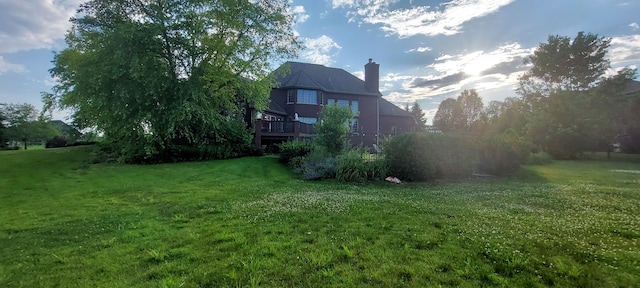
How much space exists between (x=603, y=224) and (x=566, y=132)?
76.6 feet

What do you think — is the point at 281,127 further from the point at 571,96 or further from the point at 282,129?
the point at 571,96

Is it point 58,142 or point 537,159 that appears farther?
point 58,142

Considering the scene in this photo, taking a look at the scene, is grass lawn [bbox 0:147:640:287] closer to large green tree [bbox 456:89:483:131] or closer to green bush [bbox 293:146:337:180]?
green bush [bbox 293:146:337:180]

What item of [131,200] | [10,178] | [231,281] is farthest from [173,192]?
[10,178]

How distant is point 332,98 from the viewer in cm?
3011

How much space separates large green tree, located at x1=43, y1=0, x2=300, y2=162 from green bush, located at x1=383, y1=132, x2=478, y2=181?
9.82 metres

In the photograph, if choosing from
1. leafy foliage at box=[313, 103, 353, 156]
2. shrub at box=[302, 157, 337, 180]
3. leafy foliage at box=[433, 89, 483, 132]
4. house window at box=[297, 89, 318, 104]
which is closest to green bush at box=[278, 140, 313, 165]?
leafy foliage at box=[313, 103, 353, 156]

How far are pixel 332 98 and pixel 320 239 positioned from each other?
87.6ft

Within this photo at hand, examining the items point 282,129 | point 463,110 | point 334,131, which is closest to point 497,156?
point 334,131

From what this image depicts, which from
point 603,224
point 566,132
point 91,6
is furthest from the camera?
point 566,132

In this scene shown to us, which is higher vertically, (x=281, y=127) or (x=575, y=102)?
(x=575, y=102)

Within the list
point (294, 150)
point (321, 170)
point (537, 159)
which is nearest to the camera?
point (321, 170)

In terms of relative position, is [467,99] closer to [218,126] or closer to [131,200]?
[218,126]

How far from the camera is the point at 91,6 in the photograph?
640 inches
